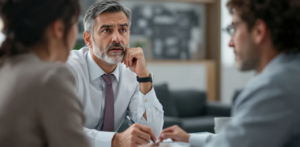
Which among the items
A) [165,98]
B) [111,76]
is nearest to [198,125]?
[165,98]

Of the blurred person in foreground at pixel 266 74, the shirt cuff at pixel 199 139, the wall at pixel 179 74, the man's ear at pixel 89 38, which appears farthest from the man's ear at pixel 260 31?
the wall at pixel 179 74

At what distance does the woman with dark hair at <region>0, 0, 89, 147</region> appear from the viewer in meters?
0.82

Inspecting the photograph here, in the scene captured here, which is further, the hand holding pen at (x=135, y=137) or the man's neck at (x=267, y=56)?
the hand holding pen at (x=135, y=137)

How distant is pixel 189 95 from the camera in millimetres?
4949

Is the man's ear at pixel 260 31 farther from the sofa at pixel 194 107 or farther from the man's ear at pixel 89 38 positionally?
the sofa at pixel 194 107

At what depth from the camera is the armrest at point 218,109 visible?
4.72 meters

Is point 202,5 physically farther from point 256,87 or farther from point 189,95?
point 256,87

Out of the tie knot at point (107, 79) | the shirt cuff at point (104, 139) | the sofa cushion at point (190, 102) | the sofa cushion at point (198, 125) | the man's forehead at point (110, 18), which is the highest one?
the man's forehead at point (110, 18)

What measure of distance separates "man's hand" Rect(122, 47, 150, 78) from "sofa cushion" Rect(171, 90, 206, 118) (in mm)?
2892

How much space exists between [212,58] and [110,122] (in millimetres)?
4691

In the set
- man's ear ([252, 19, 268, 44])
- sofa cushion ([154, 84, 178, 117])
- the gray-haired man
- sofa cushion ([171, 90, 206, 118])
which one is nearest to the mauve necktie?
the gray-haired man

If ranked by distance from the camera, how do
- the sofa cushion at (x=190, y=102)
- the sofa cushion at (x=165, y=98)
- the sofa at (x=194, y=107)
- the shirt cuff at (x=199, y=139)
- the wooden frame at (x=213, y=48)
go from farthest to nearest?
the wooden frame at (x=213, y=48)
the sofa cushion at (x=190, y=102)
the sofa at (x=194, y=107)
the sofa cushion at (x=165, y=98)
the shirt cuff at (x=199, y=139)

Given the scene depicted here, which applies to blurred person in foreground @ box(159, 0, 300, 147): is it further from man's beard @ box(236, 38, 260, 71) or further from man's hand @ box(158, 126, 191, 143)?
man's hand @ box(158, 126, 191, 143)

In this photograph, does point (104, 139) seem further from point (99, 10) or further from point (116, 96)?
point (99, 10)
